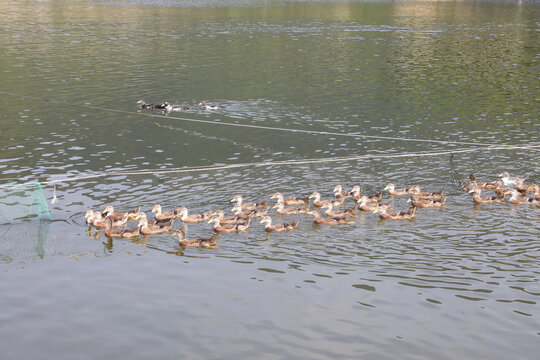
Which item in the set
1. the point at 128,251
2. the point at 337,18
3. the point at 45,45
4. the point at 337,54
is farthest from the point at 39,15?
the point at 128,251

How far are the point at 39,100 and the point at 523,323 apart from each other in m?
30.7

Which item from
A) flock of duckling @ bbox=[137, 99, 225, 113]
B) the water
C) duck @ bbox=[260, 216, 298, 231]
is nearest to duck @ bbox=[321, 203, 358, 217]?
the water

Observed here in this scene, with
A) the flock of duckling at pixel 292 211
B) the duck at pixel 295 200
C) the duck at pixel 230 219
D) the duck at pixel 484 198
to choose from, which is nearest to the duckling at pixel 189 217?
the flock of duckling at pixel 292 211

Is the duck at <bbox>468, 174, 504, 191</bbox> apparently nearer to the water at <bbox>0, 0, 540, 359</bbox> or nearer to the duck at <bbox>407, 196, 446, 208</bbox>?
the water at <bbox>0, 0, 540, 359</bbox>

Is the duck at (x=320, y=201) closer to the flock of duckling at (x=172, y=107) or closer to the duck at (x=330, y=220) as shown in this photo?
the duck at (x=330, y=220)

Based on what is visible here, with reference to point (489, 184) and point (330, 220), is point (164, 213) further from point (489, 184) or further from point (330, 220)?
point (489, 184)

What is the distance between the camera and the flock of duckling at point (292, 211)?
63.4 feet

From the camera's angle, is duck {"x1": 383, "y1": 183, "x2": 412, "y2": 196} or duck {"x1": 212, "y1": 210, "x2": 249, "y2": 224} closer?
duck {"x1": 212, "y1": 210, "x2": 249, "y2": 224}

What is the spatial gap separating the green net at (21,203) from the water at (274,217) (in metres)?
0.37

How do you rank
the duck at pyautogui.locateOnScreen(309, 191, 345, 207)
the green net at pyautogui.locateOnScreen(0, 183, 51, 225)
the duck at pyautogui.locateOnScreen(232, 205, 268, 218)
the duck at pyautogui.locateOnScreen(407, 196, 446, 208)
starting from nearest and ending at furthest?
1. the green net at pyautogui.locateOnScreen(0, 183, 51, 225)
2. the duck at pyautogui.locateOnScreen(232, 205, 268, 218)
3. the duck at pyautogui.locateOnScreen(407, 196, 446, 208)
4. the duck at pyautogui.locateOnScreen(309, 191, 345, 207)

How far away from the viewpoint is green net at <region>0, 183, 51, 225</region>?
19391 millimetres

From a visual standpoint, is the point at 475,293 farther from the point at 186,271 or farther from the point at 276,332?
the point at 186,271

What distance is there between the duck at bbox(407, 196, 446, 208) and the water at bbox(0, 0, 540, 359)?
0.28m

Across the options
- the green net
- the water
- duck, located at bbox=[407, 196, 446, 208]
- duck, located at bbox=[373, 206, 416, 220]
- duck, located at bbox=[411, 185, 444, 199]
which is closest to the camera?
the water
